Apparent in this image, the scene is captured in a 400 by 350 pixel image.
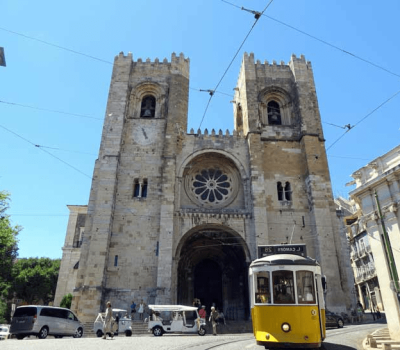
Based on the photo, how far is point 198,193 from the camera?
817 inches

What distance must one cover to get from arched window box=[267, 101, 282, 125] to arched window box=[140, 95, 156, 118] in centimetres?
827

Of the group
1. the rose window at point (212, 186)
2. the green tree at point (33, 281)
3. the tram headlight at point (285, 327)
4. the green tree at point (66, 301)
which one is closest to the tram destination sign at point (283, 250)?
the tram headlight at point (285, 327)

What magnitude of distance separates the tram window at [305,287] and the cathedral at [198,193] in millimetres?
10537

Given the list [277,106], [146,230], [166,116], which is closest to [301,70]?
[277,106]

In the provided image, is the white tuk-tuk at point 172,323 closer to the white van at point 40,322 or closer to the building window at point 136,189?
the white van at point 40,322

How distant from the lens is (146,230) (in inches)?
725

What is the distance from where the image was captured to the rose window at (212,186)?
67.7 feet

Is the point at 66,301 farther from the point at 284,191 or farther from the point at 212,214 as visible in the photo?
the point at 284,191

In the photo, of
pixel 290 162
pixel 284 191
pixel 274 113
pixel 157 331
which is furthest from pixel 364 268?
pixel 157 331

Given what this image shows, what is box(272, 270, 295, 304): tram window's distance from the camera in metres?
6.93

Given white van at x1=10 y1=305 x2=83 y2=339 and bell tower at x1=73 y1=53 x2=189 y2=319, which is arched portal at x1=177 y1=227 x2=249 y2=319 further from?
Result: white van at x1=10 y1=305 x2=83 y2=339

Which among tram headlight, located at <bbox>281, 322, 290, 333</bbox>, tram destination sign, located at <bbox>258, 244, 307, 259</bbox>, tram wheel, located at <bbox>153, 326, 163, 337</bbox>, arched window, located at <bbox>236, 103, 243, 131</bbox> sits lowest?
tram wheel, located at <bbox>153, 326, 163, 337</bbox>

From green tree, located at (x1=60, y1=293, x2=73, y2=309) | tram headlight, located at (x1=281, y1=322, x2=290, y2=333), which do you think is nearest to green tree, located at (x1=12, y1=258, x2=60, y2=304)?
green tree, located at (x1=60, y1=293, x2=73, y2=309)

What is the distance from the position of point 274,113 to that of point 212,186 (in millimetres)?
7314
